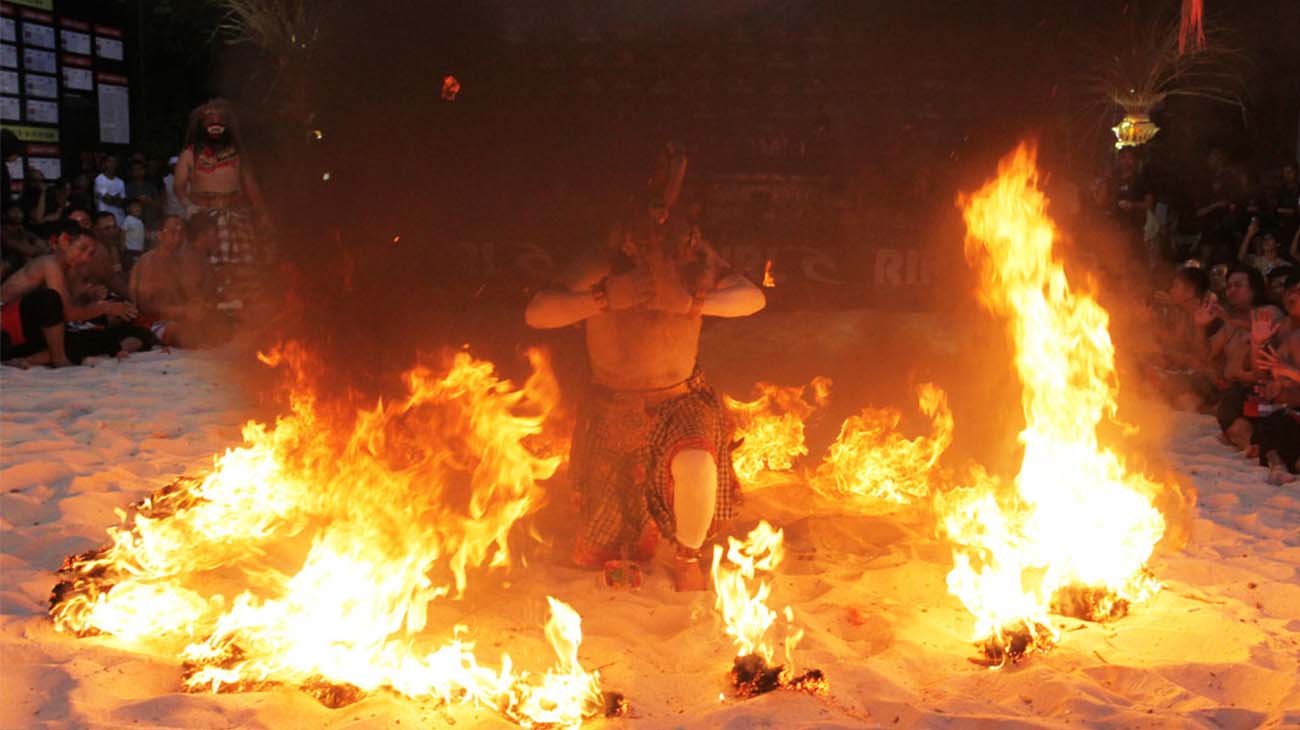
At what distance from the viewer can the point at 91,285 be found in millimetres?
9273

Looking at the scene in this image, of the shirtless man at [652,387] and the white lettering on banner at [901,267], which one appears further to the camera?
the white lettering on banner at [901,267]

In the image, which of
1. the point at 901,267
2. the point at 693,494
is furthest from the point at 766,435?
the point at 901,267

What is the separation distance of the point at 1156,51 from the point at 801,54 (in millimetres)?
9572

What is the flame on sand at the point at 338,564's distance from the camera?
3338mm

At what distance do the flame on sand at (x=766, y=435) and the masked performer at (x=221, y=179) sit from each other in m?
6.63

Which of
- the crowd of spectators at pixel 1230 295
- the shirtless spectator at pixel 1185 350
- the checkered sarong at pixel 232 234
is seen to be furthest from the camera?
the checkered sarong at pixel 232 234

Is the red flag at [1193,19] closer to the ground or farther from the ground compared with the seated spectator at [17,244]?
farther from the ground

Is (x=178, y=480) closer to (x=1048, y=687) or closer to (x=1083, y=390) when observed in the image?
(x=1048, y=687)

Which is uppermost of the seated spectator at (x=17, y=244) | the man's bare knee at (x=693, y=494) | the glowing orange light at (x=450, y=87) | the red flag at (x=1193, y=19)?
the red flag at (x=1193, y=19)

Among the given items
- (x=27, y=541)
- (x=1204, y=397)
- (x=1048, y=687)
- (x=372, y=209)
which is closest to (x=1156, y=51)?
(x=1204, y=397)

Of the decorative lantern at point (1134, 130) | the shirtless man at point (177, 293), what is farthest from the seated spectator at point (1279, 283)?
the shirtless man at point (177, 293)

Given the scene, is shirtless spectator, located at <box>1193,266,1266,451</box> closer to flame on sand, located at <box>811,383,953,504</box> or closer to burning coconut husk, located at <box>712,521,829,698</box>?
flame on sand, located at <box>811,383,953,504</box>

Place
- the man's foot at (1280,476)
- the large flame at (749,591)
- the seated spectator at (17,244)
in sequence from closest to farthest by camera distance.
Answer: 1. the large flame at (749,591)
2. the man's foot at (1280,476)
3. the seated spectator at (17,244)

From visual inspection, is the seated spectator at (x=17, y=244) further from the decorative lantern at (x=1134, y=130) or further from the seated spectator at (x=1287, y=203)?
the decorative lantern at (x=1134, y=130)
